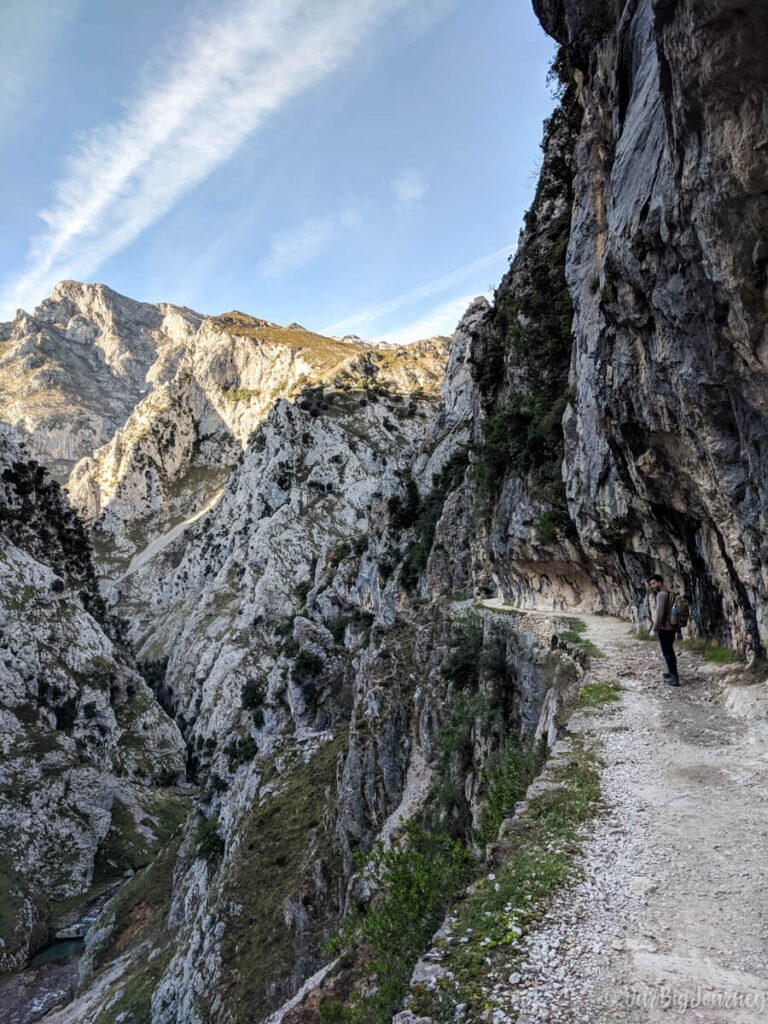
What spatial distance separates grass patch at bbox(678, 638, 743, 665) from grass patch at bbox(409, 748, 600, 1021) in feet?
20.1

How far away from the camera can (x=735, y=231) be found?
8.48 meters

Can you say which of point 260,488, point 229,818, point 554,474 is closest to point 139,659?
point 260,488

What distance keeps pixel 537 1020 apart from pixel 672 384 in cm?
1154

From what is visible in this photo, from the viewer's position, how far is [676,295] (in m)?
10.8

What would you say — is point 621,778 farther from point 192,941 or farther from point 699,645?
point 192,941

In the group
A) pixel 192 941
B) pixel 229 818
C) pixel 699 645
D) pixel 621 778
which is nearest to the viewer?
pixel 621 778

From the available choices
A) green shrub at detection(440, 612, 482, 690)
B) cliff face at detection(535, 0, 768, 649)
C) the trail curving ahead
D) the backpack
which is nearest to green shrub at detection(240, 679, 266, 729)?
green shrub at detection(440, 612, 482, 690)

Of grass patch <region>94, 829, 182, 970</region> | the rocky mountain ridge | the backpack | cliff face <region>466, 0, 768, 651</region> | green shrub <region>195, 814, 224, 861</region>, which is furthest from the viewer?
grass patch <region>94, 829, 182, 970</region>

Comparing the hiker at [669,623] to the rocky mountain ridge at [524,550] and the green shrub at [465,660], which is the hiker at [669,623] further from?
the green shrub at [465,660]

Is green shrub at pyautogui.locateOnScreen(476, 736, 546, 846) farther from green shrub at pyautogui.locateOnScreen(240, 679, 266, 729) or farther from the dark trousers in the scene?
green shrub at pyautogui.locateOnScreen(240, 679, 266, 729)

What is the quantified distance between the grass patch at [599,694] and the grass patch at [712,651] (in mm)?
2526

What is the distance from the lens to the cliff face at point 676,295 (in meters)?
8.12

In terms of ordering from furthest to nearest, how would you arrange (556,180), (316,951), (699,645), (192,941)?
1. (192,941)
2. (556,180)
3. (316,951)
4. (699,645)

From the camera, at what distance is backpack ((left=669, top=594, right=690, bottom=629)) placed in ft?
40.0
